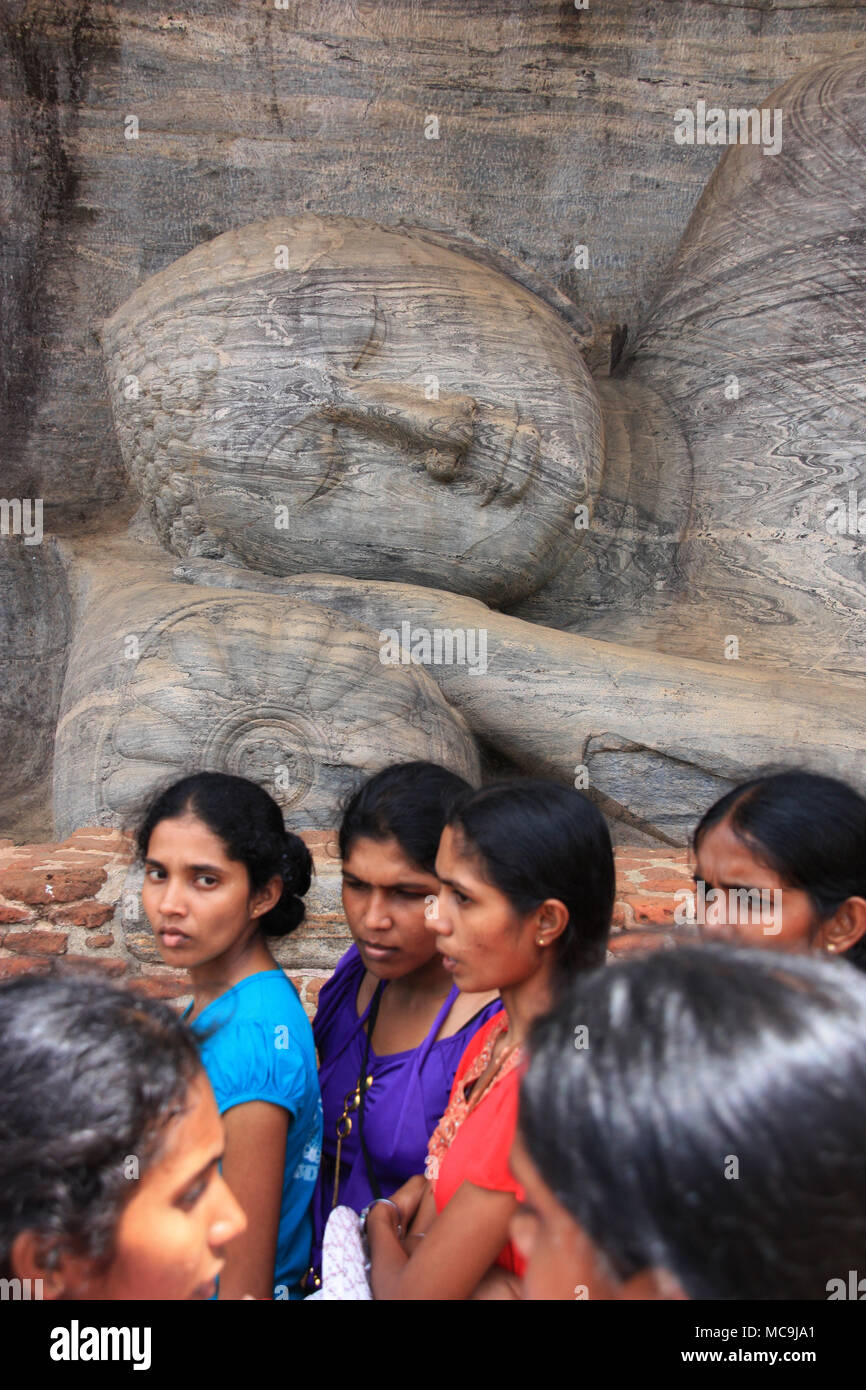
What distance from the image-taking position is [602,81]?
4.73 meters

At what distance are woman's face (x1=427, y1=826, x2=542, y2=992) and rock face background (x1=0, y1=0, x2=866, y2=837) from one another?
3.38 m

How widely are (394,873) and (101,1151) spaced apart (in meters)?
0.93

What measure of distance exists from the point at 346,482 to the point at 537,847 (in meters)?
Answer: 2.37

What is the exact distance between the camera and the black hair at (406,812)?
1.76 m

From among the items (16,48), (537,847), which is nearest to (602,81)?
(16,48)

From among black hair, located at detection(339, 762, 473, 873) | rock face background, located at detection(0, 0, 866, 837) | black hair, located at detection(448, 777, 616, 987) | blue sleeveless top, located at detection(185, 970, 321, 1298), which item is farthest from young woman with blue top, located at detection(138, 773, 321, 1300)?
rock face background, located at detection(0, 0, 866, 837)

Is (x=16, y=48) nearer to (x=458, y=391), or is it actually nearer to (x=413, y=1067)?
(x=458, y=391)

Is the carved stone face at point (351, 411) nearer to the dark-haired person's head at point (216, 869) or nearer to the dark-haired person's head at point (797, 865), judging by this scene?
the dark-haired person's head at point (216, 869)

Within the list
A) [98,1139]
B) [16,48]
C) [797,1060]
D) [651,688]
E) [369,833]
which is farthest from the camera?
[16,48]

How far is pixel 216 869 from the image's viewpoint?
1720 millimetres

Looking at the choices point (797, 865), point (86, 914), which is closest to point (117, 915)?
point (86, 914)

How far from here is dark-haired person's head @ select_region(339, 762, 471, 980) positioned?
68.4 inches

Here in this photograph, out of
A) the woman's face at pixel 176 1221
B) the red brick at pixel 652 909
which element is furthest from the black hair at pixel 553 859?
the red brick at pixel 652 909

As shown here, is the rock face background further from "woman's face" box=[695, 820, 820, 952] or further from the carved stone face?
"woman's face" box=[695, 820, 820, 952]
